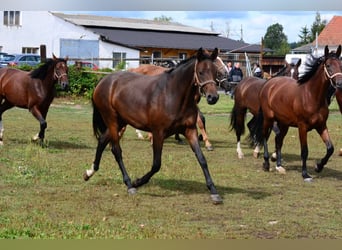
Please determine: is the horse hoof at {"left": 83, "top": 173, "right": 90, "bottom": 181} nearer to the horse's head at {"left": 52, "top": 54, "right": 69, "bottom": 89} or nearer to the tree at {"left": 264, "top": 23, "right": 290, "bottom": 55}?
the horse's head at {"left": 52, "top": 54, "right": 69, "bottom": 89}

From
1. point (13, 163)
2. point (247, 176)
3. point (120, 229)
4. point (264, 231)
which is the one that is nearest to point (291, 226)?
point (264, 231)

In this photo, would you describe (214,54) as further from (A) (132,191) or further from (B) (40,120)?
(B) (40,120)

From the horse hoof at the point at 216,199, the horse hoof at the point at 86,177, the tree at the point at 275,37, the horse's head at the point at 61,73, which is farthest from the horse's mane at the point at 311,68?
A: the tree at the point at 275,37

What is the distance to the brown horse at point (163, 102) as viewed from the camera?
30.0 ft

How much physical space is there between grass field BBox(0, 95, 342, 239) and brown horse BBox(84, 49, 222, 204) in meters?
0.64

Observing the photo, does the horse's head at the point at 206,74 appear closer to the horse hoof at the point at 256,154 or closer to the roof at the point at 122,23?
the horse hoof at the point at 256,154

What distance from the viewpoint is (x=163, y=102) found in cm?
948

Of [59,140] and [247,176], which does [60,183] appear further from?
[59,140]

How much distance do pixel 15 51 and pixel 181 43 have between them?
1334cm

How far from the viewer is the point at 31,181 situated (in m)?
10.5

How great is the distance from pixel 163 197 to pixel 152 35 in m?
48.5

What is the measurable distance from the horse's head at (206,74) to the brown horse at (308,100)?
2410 millimetres

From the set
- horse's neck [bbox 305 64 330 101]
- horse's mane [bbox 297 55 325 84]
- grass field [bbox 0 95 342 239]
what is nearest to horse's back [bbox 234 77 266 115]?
grass field [bbox 0 95 342 239]

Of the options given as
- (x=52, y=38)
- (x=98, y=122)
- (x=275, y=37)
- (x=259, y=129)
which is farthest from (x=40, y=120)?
(x=275, y=37)
